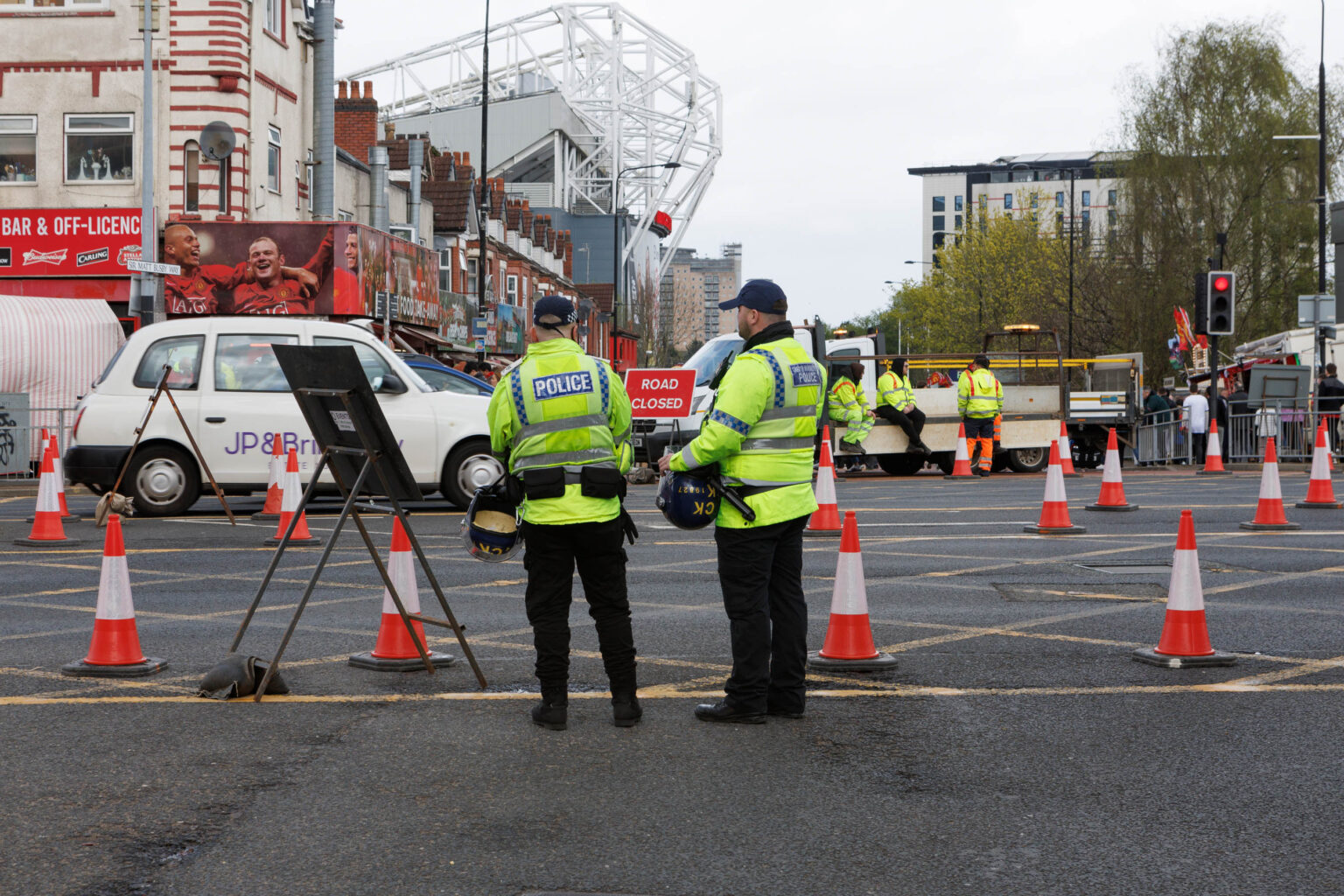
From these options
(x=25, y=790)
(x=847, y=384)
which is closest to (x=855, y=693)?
(x=25, y=790)

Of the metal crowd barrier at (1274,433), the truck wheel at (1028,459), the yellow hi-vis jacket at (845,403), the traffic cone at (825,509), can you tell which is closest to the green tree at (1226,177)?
the metal crowd barrier at (1274,433)

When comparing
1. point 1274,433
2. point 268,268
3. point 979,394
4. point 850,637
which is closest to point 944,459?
point 979,394

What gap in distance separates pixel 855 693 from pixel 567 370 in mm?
2033

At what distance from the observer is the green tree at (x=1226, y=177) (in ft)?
159

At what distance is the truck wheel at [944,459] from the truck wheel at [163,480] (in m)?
12.6

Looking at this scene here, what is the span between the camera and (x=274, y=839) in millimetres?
4699

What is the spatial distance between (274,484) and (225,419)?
1.03 metres

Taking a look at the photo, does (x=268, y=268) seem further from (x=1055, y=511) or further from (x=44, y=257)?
(x=1055, y=511)

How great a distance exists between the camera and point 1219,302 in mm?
25500

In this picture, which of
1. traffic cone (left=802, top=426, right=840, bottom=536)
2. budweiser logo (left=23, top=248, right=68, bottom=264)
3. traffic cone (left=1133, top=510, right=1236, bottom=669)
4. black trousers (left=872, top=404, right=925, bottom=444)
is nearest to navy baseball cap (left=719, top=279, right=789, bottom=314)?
traffic cone (left=1133, top=510, right=1236, bottom=669)

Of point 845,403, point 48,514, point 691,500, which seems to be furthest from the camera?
point 845,403

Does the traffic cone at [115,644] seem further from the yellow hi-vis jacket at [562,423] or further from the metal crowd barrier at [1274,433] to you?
the metal crowd barrier at [1274,433]

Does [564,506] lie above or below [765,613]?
above

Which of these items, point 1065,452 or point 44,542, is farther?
point 1065,452
